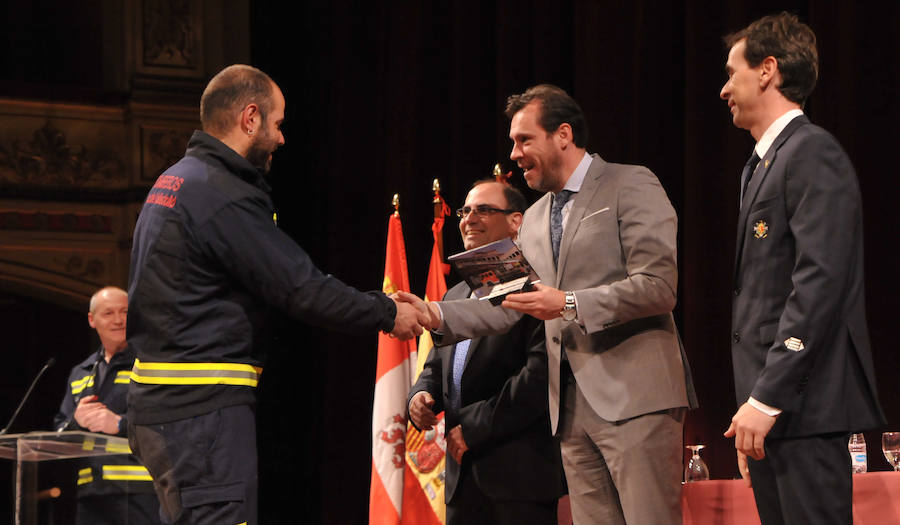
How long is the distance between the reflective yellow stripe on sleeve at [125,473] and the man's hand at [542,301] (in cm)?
249

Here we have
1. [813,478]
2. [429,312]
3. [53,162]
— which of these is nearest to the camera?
[813,478]

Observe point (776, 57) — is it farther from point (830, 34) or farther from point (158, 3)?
point (158, 3)

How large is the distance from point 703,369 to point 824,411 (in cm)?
209

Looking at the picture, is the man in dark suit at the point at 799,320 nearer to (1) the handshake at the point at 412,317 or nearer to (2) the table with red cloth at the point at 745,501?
(2) the table with red cloth at the point at 745,501

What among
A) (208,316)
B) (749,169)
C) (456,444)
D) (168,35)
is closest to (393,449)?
(456,444)

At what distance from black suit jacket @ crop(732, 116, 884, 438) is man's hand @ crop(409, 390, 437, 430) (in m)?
1.31

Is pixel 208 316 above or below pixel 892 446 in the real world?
above

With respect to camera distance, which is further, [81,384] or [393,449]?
[81,384]

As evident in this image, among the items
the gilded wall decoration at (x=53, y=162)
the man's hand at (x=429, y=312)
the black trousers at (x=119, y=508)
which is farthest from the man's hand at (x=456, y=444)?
the gilded wall decoration at (x=53, y=162)

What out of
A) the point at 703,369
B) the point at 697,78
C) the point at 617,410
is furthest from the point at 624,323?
the point at 697,78

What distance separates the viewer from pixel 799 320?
1996 mm

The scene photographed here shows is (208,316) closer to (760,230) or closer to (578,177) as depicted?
(578,177)

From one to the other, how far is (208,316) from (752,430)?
1.22 meters

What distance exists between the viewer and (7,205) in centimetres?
705
